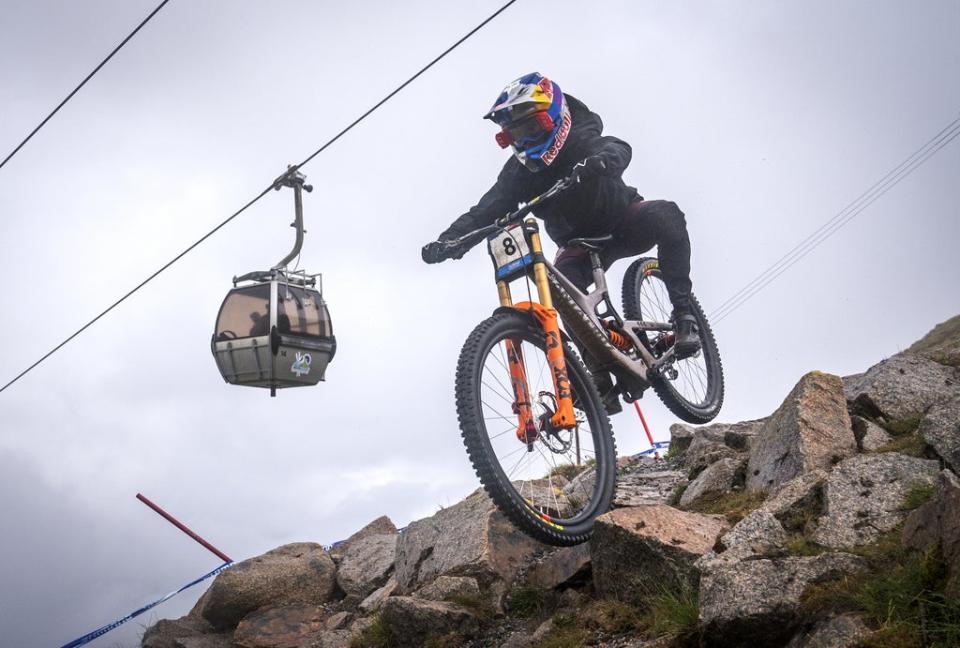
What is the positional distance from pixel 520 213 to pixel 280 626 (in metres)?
5.31

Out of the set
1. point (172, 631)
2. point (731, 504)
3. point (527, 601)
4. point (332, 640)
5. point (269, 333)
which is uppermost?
point (269, 333)

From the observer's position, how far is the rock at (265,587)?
9.18 metres

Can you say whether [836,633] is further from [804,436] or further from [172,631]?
[172,631]

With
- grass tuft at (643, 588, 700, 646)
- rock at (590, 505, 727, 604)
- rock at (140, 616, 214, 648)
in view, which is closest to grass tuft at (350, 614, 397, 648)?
rock at (590, 505, 727, 604)

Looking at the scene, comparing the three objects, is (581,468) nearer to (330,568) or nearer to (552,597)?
(330,568)

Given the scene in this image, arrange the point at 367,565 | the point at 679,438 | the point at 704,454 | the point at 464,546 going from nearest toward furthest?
the point at 464,546
the point at 704,454
the point at 367,565
the point at 679,438

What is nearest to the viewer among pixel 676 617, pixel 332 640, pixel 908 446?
pixel 676 617

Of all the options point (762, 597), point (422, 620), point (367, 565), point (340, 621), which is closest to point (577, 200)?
point (422, 620)

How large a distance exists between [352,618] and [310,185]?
4.66 metres

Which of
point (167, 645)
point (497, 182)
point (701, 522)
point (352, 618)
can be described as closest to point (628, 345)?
point (497, 182)

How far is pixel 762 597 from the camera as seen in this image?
12.0ft

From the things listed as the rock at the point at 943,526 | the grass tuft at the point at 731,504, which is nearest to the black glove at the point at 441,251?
the grass tuft at the point at 731,504

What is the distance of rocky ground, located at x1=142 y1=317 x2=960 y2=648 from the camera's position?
344cm

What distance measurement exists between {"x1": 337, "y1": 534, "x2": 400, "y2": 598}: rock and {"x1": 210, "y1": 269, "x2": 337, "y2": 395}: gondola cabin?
202 centimetres
